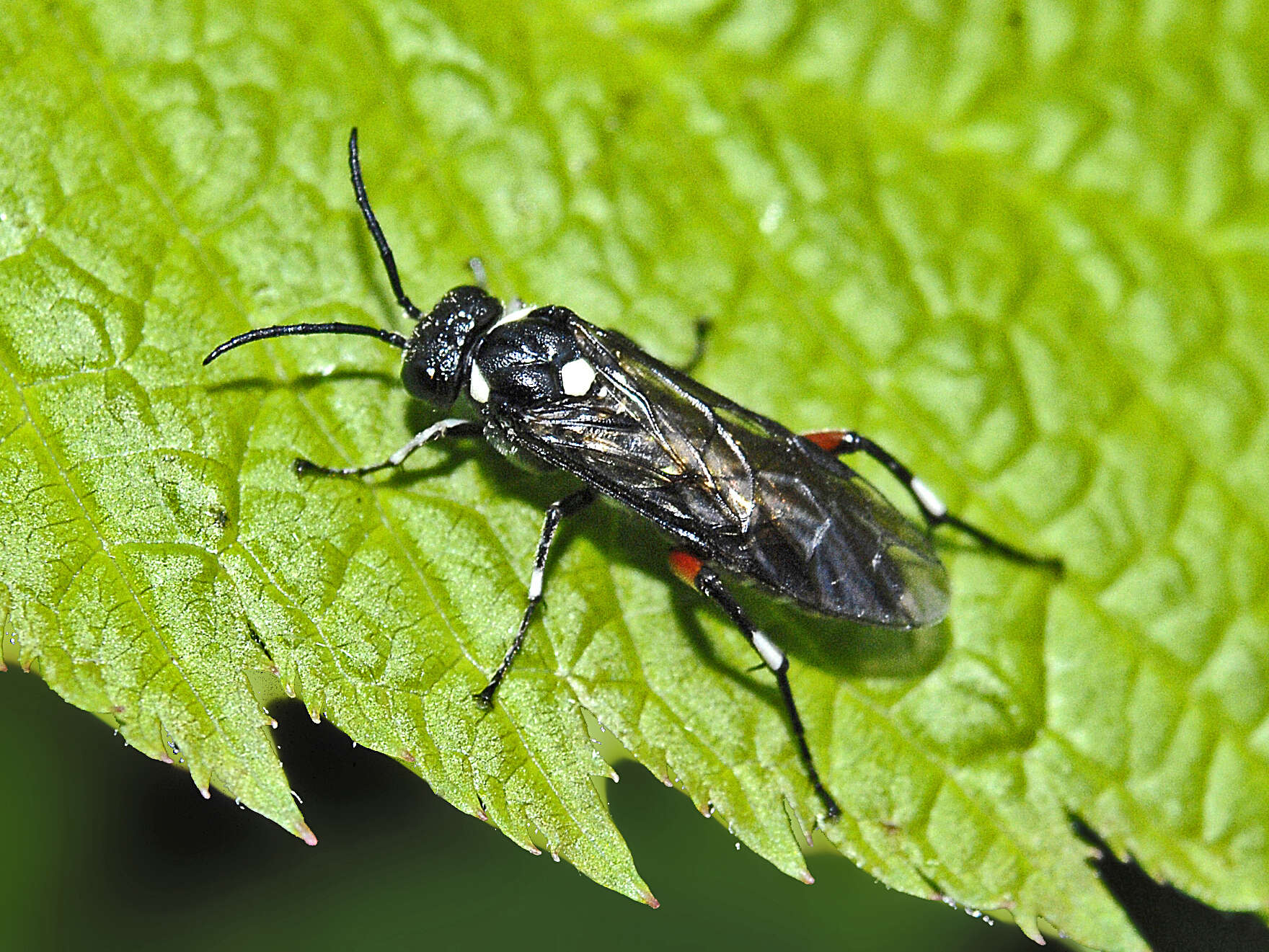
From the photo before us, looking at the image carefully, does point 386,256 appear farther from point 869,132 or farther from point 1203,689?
point 1203,689

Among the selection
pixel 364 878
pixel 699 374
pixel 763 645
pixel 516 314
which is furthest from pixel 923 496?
pixel 364 878

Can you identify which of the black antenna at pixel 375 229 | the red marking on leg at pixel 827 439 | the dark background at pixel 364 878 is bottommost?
the dark background at pixel 364 878

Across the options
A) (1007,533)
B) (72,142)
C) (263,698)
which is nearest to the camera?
(263,698)

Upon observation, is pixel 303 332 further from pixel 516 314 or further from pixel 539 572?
pixel 539 572

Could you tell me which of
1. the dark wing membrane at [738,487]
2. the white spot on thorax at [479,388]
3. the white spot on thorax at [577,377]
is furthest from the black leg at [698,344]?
the white spot on thorax at [479,388]

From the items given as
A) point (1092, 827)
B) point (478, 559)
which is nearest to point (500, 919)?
point (478, 559)

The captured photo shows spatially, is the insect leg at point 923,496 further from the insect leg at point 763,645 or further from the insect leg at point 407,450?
the insect leg at point 407,450

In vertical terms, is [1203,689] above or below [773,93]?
below

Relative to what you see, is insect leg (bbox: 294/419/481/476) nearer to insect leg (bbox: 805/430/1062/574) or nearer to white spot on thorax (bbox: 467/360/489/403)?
white spot on thorax (bbox: 467/360/489/403)
